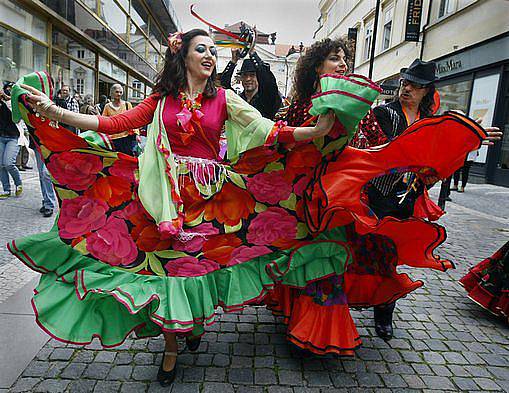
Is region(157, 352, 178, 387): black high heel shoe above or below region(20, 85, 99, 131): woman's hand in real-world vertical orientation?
below

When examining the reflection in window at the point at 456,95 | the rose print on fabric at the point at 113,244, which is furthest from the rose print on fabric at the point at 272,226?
Answer: the reflection in window at the point at 456,95

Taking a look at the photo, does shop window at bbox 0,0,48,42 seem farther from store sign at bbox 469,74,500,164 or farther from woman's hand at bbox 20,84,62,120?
store sign at bbox 469,74,500,164

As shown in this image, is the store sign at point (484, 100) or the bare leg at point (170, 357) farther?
the store sign at point (484, 100)

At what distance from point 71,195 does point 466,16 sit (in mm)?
15507

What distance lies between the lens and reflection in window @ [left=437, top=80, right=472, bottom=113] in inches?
553

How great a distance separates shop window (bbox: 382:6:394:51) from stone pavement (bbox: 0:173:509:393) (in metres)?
21.3

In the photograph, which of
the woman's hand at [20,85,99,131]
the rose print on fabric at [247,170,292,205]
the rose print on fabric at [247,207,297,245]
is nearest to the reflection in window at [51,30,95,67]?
the woman's hand at [20,85,99,131]

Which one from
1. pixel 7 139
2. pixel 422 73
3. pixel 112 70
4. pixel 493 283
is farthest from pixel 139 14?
pixel 493 283

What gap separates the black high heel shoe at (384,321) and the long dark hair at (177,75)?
1.97 metres

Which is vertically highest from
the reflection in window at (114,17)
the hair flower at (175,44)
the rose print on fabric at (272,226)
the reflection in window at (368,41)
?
the reflection in window at (368,41)

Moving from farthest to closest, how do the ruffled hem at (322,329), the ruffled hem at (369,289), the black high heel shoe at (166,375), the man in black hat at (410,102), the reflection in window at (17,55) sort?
the reflection in window at (17,55), the man in black hat at (410,102), the ruffled hem at (369,289), the ruffled hem at (322,329), the black high heel shoe at (166,375)

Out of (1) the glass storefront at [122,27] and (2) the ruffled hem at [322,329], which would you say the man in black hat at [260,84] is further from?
(1) the glass storefront at [122,27]

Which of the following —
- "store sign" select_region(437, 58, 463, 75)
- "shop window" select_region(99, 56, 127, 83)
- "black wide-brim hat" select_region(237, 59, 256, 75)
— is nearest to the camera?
"black wide-brim hat" select_region(237, 59, 256, 75)

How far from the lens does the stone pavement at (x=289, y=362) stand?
2410 millimetres
